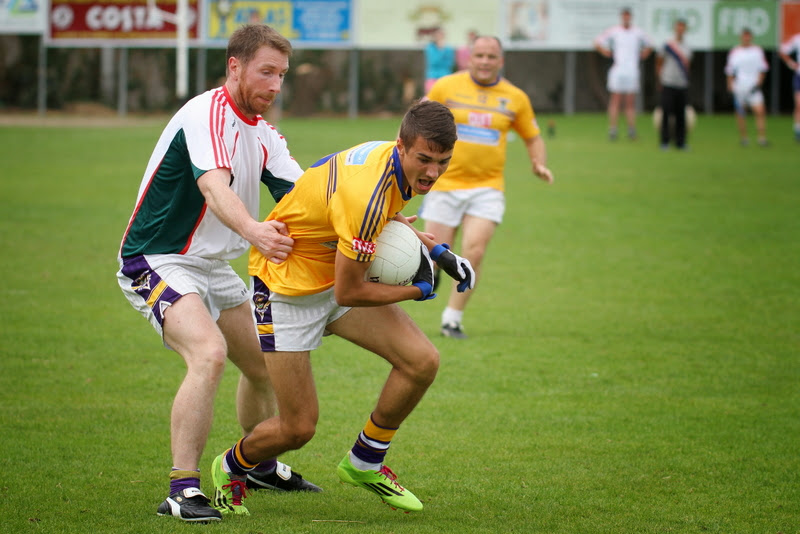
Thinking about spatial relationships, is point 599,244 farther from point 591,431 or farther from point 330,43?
point 330,43

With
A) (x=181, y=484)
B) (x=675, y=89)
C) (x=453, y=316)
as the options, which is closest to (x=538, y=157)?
(x=453, y=316)

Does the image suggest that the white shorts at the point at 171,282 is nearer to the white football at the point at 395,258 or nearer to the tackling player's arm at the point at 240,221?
the tackling player's arm at the point at 240,221

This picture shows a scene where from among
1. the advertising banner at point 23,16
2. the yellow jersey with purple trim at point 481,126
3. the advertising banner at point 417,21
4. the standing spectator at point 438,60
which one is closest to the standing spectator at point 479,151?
the yellow jersey with purple trim at point 481,126

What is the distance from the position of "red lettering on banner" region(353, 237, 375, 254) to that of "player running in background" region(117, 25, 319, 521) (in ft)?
1.32

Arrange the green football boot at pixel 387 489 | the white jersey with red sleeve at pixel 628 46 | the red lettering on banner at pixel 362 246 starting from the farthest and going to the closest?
the white jersey with red sleeve at pixel 628 46 < the green football boot at pixel 387 489 < the red lettering on banner at pixel 362 246

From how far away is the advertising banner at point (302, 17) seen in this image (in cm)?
3117

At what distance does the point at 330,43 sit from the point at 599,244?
19.5 meters

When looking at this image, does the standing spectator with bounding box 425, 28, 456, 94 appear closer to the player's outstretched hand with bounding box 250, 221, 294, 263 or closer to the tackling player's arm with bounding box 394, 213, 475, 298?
the tackling player's arm with bounding box 394, 213, 475, 298

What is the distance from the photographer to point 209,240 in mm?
5387

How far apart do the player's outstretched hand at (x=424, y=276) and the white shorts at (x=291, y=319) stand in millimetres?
441

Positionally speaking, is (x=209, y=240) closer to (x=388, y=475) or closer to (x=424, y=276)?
(x=424, y=276)

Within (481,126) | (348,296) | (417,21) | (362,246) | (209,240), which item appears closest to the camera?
(362,246)

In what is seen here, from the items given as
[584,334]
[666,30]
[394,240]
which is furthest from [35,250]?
[666,30]

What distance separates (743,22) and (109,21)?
64.5ft
